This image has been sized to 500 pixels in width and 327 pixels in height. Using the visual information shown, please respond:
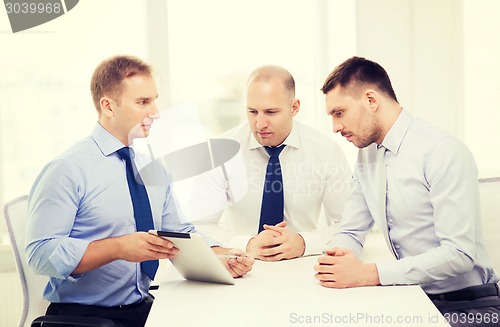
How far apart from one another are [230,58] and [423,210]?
1.92 metres

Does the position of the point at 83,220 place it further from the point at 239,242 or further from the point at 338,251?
the point at 338,251

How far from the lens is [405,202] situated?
2.27 meters

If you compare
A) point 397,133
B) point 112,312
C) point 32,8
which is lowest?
point 112,312

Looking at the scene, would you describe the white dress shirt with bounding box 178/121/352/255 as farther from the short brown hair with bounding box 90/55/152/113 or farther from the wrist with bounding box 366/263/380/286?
the wrist with bounding box 366/263/380/286

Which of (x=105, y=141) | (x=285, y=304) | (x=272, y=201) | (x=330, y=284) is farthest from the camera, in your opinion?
(x=272, y=201)

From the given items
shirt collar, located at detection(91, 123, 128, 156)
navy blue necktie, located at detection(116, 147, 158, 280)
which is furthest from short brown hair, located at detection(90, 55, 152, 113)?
navy blue necktie, located at detection(116, 147, 158, 280)

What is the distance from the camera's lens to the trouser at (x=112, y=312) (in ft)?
7.36

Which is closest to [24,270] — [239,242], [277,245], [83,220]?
[83,220]

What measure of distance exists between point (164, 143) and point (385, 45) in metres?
1.44

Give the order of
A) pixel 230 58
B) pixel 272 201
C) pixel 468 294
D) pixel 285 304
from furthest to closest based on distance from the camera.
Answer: pixel 230 58 → pixel 272 201 → pixel 468 294 → pixel 285 304

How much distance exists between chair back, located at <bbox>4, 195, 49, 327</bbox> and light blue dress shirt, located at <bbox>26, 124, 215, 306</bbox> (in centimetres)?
5

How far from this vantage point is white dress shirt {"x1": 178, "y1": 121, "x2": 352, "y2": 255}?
3.01m

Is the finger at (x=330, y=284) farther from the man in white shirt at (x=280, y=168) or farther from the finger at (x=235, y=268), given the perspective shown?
the man in white shirt at (x=280, y=168)

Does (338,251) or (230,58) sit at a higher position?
(230,58)
